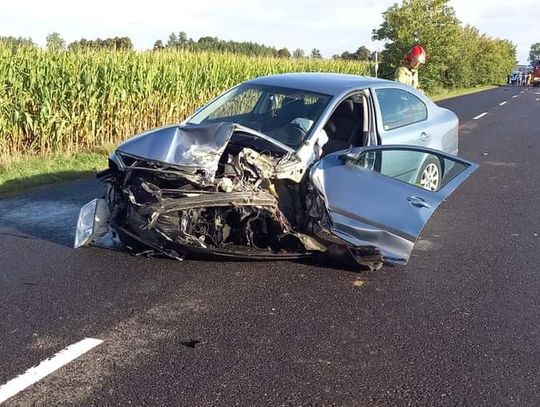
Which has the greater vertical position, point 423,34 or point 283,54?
point 423,34

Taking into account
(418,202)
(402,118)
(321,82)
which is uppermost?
(321,82)

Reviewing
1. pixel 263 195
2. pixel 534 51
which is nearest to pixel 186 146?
pixel 263 195

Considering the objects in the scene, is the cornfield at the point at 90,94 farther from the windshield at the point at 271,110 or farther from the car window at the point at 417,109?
the car window at the point at 417,109

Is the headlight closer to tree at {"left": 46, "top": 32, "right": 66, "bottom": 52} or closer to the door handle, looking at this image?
the door handle

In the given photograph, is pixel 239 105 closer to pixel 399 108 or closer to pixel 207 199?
pixel 399 108

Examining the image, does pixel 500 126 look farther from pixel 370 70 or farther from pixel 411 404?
pixel 411 404

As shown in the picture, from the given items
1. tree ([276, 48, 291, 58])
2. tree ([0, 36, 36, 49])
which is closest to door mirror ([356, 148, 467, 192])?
tree ([0, 36, 36, 49])

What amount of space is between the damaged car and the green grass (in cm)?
351

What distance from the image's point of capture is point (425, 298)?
4652 mm

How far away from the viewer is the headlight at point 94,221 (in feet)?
17.6

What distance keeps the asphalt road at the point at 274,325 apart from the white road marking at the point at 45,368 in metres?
0.05

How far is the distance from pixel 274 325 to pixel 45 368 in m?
1.47

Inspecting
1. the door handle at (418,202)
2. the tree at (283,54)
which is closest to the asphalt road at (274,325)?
the door handle at (418,202)

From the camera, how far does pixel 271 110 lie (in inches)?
245
